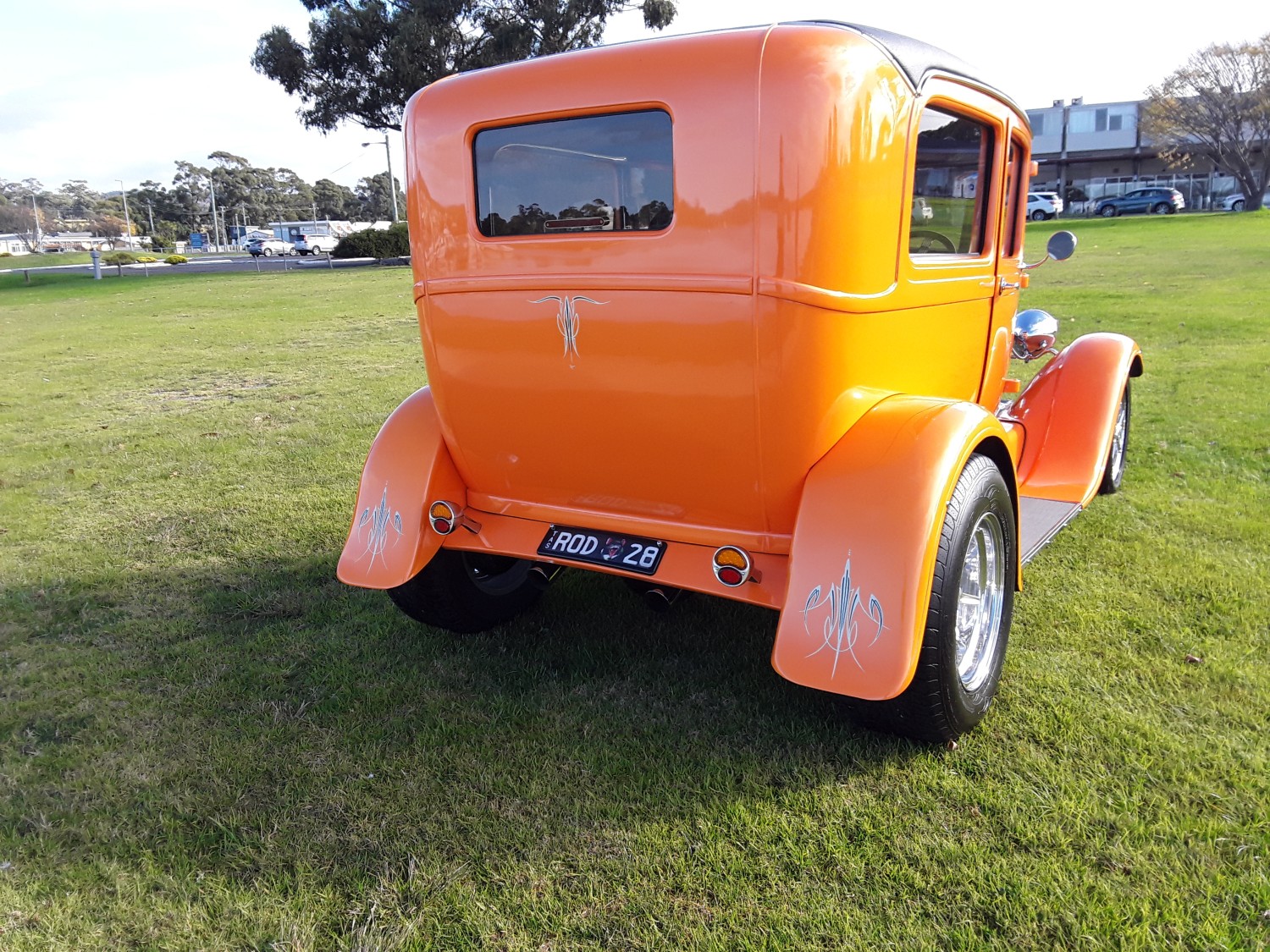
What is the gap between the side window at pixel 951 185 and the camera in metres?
2.97

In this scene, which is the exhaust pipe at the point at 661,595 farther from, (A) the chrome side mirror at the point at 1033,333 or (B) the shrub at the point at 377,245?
(B) the shrub at the point at 377,245

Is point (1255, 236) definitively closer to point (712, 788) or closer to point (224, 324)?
point (224, 324)

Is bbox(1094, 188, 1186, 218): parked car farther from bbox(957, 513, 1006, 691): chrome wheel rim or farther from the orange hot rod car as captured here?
bbox(957, 513, 1006, 691): chrome wheel rim

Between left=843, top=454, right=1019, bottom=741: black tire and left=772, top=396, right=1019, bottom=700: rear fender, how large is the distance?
0.11m

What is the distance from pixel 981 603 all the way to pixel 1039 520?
0.97m

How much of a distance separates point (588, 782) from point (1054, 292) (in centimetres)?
1361

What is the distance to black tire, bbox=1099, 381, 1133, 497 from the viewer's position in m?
5.03

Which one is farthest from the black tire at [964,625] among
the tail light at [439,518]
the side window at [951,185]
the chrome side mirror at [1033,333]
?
the chrome side mirror at [1033,333]

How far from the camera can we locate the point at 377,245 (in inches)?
1261

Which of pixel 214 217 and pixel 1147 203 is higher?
pixel 214 217

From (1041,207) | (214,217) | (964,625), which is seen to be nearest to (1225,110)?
(1041,207)

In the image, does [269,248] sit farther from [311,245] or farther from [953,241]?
[953,241]

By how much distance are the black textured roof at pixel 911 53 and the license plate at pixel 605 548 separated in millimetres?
1675

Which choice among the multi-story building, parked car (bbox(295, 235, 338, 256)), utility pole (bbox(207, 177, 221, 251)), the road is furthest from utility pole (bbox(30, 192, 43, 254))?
the multi-story building
